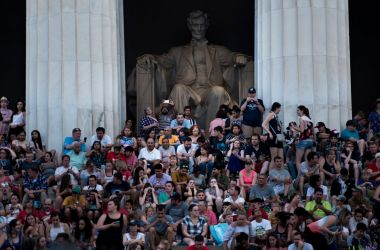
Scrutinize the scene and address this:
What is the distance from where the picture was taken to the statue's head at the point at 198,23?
2343 inches

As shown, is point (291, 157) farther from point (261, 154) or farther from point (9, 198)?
point (9, 198)

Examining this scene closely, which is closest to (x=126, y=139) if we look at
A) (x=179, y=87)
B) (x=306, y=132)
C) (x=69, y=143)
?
(x=69, y=143)

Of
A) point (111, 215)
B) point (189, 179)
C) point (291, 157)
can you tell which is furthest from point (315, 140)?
point (111, 215)

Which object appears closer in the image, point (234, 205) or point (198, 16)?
point (234, 205)

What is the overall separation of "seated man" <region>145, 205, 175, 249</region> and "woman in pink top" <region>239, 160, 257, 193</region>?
3.79 meters

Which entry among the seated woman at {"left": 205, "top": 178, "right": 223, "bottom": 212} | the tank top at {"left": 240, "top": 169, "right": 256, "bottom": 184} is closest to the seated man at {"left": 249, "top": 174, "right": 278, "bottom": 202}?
the seated woman at {"left": 205, "top": 178, "right": 223, "bottom": 212}

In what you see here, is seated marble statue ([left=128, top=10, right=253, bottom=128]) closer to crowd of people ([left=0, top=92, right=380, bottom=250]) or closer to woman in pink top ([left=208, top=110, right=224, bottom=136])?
crowd of people ([left=0, top=92, right=380, bottom=250])

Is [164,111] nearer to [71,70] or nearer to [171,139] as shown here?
[171,139]

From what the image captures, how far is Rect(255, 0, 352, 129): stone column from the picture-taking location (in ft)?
172

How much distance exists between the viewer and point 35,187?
4728cm

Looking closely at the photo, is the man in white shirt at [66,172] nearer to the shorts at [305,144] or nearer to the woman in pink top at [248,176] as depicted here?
the woman in pink top at [248,176]

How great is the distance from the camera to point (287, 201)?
4625cm

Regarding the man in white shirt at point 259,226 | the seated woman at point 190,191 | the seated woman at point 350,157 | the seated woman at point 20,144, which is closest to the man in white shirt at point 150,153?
the seated woman at point 190,191

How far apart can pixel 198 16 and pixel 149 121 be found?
309 inches
